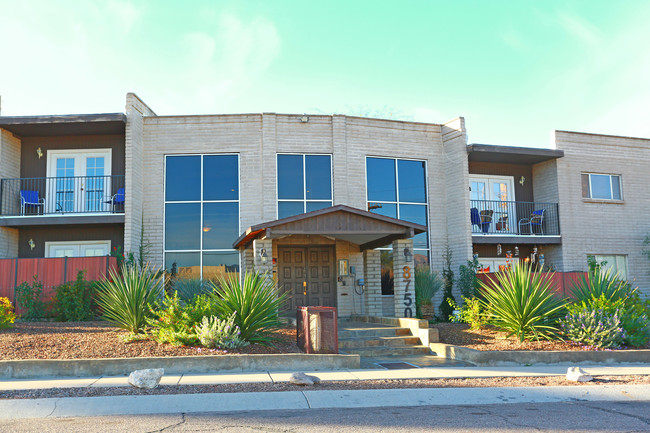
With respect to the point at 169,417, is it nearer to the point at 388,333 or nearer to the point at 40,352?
the point at 40,352

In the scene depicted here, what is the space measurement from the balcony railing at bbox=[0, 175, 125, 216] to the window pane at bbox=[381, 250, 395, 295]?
27.8ft

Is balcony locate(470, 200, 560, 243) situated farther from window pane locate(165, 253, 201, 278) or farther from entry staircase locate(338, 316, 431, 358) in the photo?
window pane locate(165, 253, 201, 278)

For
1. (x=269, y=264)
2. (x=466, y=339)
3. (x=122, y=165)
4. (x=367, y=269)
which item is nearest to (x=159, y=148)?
(x=122, y=165)

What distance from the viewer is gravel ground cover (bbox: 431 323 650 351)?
11.9 meters

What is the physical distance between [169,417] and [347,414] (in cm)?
216

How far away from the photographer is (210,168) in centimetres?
1869

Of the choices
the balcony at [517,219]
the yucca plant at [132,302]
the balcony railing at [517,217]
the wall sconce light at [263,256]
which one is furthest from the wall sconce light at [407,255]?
the yucca plant at [132,302]

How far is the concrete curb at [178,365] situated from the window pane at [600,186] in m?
15.1

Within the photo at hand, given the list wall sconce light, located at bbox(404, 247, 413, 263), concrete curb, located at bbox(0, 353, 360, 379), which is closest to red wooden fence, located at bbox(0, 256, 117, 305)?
concrete curb, located at bbox(0, 353, 360, 379)

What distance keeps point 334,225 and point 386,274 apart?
472 centimetres

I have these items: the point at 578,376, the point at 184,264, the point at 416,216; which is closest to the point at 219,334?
the point at 578,376

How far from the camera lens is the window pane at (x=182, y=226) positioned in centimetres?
1822

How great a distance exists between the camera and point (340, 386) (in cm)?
903

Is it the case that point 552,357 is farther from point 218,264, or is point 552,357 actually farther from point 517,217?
point 517,217
